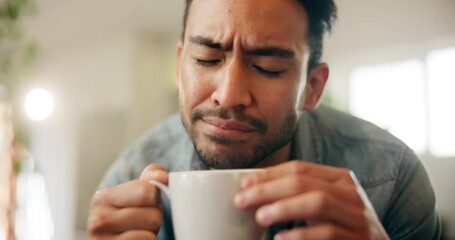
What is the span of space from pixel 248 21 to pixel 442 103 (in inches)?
11.2

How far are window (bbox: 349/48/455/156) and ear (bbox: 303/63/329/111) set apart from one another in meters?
0.06

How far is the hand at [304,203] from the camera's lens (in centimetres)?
34

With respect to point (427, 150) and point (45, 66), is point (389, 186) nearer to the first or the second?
point (427, 150)

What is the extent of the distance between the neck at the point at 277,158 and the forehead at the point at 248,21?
0.15 meters

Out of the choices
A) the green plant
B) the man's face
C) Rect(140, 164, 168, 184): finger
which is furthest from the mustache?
the green plant

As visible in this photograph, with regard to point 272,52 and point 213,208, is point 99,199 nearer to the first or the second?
point 213,208

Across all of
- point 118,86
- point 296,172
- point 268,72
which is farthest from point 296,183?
point 118,86

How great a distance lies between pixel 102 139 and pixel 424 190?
187cm

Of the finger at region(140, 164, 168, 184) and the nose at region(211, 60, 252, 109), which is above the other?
the nose at region(211, 60, 252, 109)

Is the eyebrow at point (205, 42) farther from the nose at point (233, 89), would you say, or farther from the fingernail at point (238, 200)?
the fingernail at point (238, 200)

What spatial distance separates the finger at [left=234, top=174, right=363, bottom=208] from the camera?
34cm

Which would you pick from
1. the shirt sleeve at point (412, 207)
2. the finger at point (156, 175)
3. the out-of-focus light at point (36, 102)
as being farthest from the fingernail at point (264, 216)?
the out-of-focus light at point (36, 102)

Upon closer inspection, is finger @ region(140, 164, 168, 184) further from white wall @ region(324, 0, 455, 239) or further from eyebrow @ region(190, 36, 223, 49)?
white wall @ region(324, 0, 455, 239)

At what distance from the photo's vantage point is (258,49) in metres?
0.51
